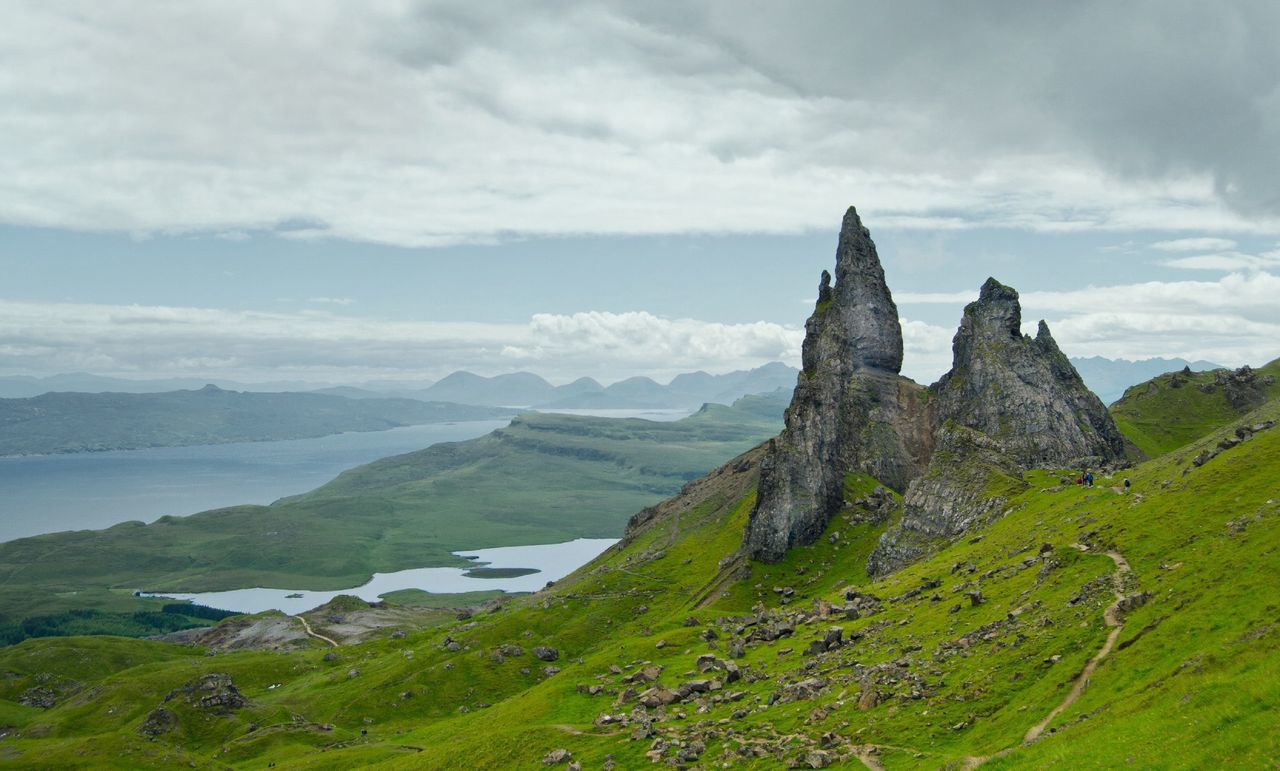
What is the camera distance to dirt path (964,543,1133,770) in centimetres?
4990

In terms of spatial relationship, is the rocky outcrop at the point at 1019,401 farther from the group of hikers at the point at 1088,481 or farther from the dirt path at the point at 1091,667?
the dirt path at the point at 1091,667

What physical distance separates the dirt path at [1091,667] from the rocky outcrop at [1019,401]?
334 feet

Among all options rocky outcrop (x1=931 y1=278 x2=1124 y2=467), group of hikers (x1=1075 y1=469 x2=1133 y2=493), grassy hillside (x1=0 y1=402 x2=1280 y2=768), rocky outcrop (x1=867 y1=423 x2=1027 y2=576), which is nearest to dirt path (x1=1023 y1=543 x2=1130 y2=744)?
grassy hillside (x1=0 y1=402 x2=1280 y2=768)

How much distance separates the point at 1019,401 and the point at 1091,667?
436 ft

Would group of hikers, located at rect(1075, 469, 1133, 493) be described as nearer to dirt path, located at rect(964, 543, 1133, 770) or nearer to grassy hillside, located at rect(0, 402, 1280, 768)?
grassy hillside, located at rect(0, 402, 1280, 768)

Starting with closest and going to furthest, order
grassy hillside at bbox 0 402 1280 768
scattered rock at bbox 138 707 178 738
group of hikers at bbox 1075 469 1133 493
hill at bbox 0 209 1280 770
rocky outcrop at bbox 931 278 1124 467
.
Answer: grassy hillside at bbox 0 402 1280 768, hill at bbox 0 209 1280 770, group of hikers at bbox 1075 469 1133 493, scattered rock at bbox 138 707 178 738, rocky outcrop at bbox 931 278 1124 467

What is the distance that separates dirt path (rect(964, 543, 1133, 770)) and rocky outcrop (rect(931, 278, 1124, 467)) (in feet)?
334

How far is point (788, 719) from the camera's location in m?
71.1

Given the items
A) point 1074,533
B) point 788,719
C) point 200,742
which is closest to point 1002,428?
point 1074,533

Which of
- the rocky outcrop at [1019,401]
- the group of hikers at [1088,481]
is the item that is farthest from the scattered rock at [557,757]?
the rocky outcrop at [1019,401]

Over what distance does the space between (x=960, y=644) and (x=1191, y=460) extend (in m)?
47.8

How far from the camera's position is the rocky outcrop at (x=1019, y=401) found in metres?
171

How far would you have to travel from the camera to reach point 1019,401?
17738cm

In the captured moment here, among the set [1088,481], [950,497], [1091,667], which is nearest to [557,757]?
[1091,667]
